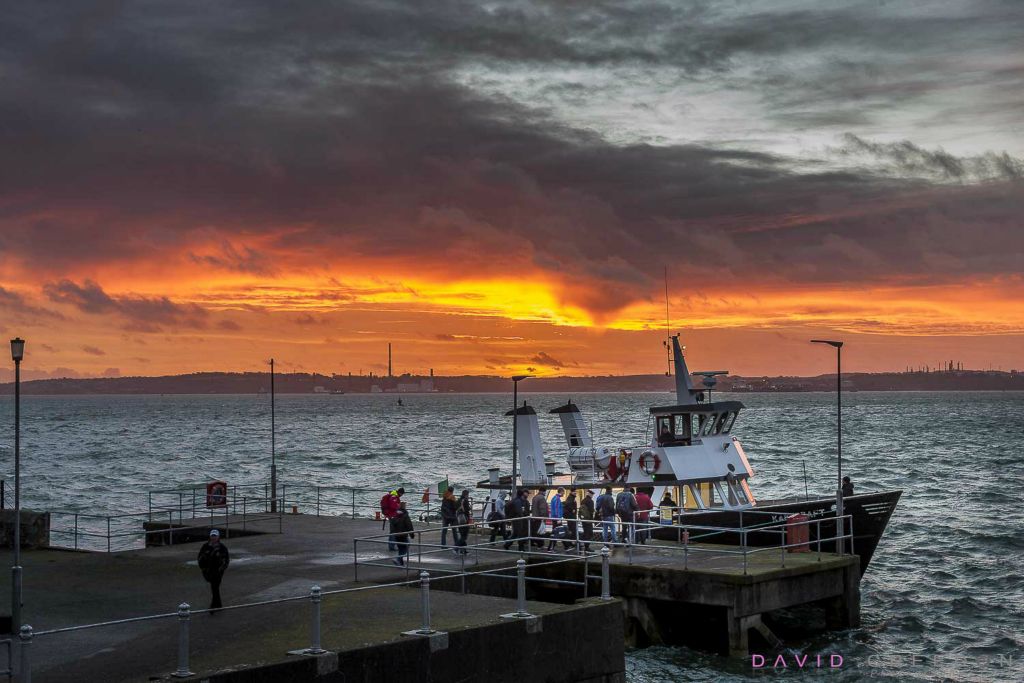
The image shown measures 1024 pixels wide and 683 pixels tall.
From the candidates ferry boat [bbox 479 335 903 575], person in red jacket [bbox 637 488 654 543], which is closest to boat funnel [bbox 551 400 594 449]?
ferry boat [bbox 479 335 903 575]

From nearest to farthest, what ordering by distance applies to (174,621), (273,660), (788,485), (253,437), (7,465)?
(273,660) → (174,621) → (788,485) → (7,465) → (253,437)

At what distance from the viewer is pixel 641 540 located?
31078 millimetres

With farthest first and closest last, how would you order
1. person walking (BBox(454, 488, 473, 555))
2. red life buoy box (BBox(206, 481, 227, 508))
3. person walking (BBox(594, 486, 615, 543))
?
1. red life buoy box (BBox(206, 481, 227, 508))
2. person walking (BBox(594, 486, 615, 543))
3. person walking (BBox(454, 488, 473, 555))

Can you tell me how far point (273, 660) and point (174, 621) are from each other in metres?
4.54

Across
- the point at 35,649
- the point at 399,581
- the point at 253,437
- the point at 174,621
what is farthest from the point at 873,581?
the point at 253,437

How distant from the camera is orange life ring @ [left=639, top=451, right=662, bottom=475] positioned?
35031mm

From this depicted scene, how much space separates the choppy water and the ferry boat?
296 centimetres

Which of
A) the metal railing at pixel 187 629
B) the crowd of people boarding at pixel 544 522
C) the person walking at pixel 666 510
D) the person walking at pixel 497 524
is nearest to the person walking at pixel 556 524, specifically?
the crowd of people boarding at pixel 544 522

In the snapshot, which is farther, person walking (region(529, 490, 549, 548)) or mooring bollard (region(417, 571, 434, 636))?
person walking (region(529, 490, 549, 548))

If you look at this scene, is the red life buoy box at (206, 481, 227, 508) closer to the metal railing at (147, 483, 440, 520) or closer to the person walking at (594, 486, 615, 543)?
the person walking at (594, 486, 615, 543)

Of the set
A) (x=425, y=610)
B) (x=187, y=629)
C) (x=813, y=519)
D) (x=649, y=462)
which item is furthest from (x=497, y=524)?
(x=187, y=629)

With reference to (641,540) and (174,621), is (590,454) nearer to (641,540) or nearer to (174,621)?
(641,540)

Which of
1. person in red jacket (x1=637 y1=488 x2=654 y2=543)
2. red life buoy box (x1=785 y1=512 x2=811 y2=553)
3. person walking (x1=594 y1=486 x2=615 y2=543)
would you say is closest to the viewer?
person walking (x1=594 y1=486 x2=615 y2=543)

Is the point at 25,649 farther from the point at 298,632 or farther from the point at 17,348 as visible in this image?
the point at 17,348
